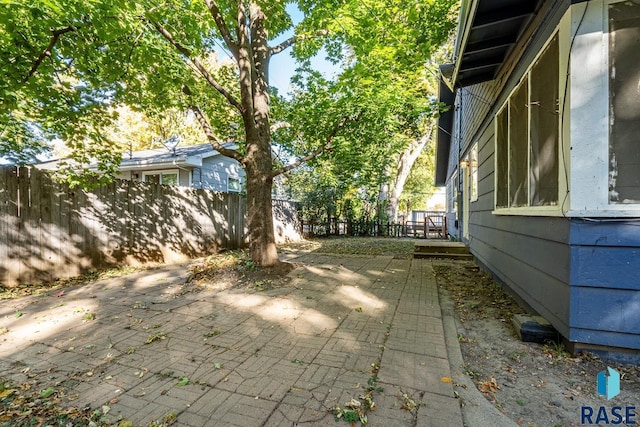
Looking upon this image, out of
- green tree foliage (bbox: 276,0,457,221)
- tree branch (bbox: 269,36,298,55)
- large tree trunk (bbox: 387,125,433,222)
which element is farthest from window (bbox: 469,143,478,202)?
large tree trunk (bbox: 387,125,433,222)

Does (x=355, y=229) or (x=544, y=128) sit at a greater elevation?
(x=544, y=128)

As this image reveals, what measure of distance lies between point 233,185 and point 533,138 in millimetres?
11749

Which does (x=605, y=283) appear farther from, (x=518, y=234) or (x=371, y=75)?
(x=371, y=75)

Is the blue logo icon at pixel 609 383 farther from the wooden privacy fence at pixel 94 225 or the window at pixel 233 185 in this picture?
the window at pixel 233 185

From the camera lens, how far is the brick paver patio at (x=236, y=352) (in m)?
1.93

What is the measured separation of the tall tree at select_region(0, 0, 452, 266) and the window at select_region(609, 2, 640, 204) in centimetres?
371

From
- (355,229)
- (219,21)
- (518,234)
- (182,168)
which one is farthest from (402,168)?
(518,234)

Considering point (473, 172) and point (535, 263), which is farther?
point (473, 172)

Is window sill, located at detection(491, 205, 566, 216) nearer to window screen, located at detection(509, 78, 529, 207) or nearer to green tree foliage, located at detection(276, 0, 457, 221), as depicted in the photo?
window screen, located at detection(509, 78, 529, 207)

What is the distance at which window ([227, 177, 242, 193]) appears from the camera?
13.0 meters

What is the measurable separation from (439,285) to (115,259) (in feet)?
20.6

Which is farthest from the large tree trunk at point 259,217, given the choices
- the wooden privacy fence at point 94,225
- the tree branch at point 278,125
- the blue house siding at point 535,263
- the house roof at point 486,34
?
the blue house siding at point 535,263

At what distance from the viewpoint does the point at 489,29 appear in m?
3.88

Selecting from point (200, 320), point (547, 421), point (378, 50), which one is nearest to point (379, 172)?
point (378, 50)
